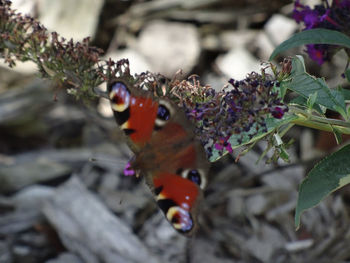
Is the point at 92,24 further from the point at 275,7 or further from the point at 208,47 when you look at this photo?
the point at 275,7

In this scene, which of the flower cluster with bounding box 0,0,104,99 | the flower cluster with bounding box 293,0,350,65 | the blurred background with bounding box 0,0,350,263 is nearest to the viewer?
the flower cluster with bounding box 0,0,104,99

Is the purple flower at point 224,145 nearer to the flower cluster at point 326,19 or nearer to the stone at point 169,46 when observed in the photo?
the flower cluster at point 326,19

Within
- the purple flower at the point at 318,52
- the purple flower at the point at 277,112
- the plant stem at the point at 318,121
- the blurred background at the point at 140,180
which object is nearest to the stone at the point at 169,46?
the blurred background at the point at 140,180

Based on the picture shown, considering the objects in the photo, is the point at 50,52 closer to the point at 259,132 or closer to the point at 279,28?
the point at 259,132

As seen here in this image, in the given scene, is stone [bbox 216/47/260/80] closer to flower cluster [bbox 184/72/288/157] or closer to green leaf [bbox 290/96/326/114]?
green leaf [bbox 290/96/326/114]

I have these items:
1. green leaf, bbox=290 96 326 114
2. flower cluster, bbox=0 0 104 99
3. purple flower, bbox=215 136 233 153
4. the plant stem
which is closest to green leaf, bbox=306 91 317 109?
the plant stem

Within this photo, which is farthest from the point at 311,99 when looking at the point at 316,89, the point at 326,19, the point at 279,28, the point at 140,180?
the point at 279,28
